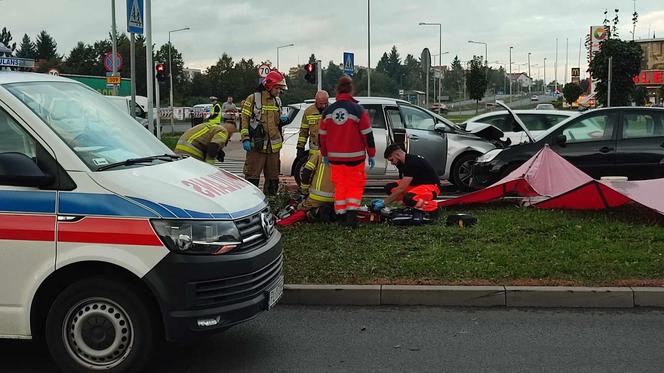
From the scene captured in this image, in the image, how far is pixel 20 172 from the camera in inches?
162

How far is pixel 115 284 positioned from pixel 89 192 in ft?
1.89

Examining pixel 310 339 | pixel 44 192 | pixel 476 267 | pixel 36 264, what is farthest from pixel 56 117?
pixel 476 267

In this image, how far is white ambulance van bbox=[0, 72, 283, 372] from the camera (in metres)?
4.15

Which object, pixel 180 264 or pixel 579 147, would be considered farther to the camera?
pixel 579 147

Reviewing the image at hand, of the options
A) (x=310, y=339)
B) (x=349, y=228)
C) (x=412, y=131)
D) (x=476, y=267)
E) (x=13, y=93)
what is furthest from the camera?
(x=412, y=131)

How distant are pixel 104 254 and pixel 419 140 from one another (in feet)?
30.5

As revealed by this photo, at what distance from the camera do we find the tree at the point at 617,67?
28656 millimetres

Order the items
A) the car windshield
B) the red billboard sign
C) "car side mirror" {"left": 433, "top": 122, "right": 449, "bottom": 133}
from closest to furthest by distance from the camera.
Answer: the car windshield
"car side mirror" {"left": 433, "top": 122, "right": 449, "bottom": 133}
the red billboard sign

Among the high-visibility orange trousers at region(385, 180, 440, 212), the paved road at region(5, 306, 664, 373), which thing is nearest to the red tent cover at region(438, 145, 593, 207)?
the high-visibility orange trousers at region(385, 180, 440, 212)

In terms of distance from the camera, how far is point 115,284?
420cm

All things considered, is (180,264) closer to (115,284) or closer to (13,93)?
(115,284)

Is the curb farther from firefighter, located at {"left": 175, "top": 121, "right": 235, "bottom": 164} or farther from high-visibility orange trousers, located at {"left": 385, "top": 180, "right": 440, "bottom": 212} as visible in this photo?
firefighter, located at {"left": 175, "top": 121, "right": 235, "bottom": 164}

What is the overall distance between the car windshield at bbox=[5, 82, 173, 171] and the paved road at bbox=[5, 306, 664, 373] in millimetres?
1467

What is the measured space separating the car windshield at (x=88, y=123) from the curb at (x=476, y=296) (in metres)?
1.95
